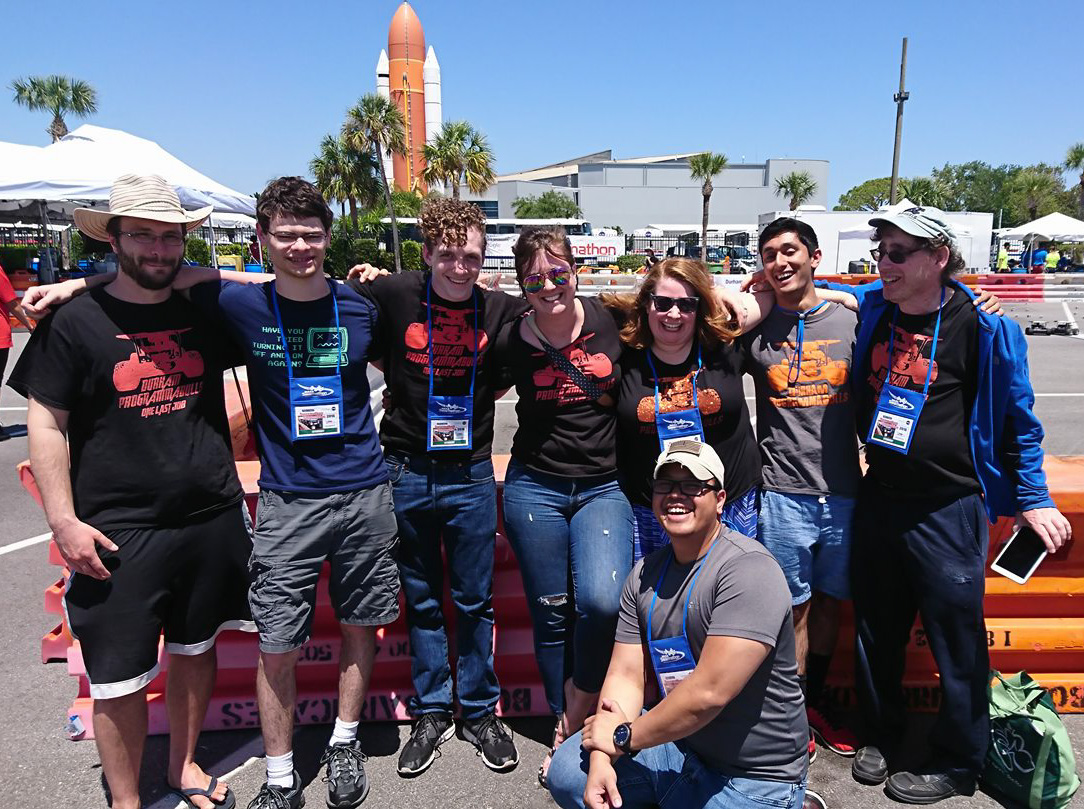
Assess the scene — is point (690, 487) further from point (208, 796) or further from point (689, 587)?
point (208, 796)

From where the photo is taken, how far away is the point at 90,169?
11.7m

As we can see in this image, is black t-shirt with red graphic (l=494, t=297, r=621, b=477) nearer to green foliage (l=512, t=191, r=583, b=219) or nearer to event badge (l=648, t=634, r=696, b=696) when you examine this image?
event badge (l=648, t=634, r=696, b=696)

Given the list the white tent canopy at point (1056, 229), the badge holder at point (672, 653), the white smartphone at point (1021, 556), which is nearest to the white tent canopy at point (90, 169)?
the badge holder at point (672, 653)

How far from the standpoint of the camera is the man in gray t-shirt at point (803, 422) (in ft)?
9.48

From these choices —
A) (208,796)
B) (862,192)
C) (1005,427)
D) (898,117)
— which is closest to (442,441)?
(208,796)

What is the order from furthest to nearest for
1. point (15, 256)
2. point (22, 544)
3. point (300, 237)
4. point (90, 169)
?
1. point (15, 256)
2. point (90, 169)
3. point (22, 544)
4. point (300, 237)

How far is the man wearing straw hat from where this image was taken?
2385mm

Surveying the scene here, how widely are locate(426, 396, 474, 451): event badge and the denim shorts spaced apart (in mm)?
1272

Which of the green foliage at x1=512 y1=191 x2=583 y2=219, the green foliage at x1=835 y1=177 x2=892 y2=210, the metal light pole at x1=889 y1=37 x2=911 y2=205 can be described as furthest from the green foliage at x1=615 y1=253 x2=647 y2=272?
the green foliage at x1=835 y1=177 x2=892 y2=210

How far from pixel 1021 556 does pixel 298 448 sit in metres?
2.81

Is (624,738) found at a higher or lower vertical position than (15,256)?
lower

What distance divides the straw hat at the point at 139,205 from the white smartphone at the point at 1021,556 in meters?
3.32

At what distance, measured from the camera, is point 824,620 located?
312 centimetres

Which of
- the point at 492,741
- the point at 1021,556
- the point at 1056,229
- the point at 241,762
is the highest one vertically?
the point at 1056,229
